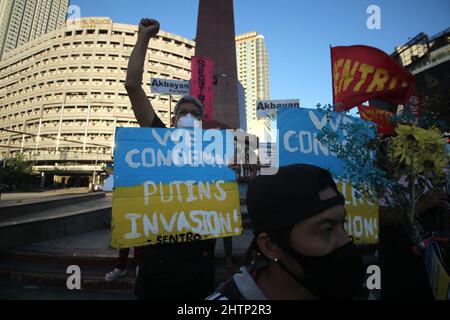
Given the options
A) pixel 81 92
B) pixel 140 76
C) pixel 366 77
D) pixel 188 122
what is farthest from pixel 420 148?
pixel 81 92

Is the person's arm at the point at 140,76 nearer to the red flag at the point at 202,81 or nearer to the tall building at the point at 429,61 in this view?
the red flag at the point at 202,81

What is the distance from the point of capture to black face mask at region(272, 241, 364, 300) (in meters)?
1.00

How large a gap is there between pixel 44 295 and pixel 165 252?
2.77 meters

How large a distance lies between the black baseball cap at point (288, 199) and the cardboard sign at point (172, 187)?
998 mm

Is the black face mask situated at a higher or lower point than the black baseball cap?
lower

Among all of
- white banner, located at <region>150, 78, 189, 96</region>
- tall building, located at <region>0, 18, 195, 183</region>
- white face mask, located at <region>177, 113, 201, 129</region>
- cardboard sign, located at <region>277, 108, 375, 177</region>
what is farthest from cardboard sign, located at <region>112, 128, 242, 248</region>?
tall building, located at <region>0, 18, 195, 183</region>

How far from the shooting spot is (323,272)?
1.01 meters

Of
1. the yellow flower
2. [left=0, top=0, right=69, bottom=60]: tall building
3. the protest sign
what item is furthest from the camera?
[left=0, top=0, right=69, bottom=60]: tall building

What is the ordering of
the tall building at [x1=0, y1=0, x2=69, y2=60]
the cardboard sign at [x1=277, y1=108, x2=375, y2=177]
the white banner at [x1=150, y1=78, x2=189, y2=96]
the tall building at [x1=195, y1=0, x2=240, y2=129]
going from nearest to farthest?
the cardboard sign at [x1=277, y1=108, x2=375, y2=177] → the white banner at [x1=150, y1=78, x2=189, y2=96] → the tall building at [x1=195, y1=0, x2=240, y2=129] → the tall building at [x1=0, y1=0, x2=69, y2=60]

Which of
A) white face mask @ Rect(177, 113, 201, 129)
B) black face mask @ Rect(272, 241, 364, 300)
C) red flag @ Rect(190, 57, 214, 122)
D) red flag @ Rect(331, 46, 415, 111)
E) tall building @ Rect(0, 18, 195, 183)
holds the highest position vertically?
tall building @ Rect(0, 18, 195, 183)

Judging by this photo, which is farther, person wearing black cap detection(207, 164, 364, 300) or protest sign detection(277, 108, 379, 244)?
protest sign detection(277, 108, 379, 244)

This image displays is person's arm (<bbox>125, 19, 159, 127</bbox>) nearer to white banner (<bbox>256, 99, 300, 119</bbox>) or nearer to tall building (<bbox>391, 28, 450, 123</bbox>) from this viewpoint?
white banner (<bbox>256, 99, 300, 119</bbox>)

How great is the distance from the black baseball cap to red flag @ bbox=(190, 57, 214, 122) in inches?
381

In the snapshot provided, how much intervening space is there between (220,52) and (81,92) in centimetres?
5168
